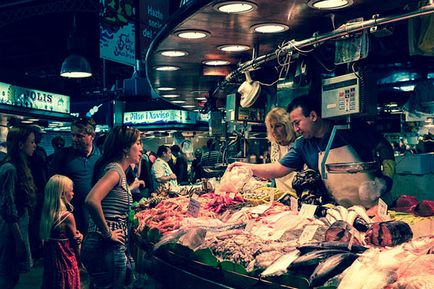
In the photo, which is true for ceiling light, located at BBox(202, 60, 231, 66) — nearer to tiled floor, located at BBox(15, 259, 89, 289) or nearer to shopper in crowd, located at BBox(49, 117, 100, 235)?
shopper in crowd, located at BBox(49, 117, 100, 235)

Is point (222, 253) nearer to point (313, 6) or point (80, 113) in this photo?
point (313, 6)

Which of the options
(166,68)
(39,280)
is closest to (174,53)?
(166,68)

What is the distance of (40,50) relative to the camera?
1778 cm

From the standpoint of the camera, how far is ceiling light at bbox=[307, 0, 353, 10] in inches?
154

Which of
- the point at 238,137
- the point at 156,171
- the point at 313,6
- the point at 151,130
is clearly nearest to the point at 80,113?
the point at 151,130

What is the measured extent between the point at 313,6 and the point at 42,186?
5.83 m

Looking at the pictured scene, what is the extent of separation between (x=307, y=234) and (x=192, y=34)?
2.54 m

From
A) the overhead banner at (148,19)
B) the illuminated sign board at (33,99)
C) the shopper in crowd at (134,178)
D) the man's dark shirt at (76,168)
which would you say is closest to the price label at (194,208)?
the shopper in crowd at (134,178)

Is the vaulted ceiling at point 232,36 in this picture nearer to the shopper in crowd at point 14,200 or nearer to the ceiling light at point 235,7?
the ceiling light at point 235,7

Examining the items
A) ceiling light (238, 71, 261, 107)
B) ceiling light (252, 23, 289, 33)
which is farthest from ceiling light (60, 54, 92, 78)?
ceiling light (252, 23, 289, 33)

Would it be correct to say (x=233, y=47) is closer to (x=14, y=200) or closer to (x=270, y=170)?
(x=270, y=170)

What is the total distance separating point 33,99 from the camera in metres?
12.0

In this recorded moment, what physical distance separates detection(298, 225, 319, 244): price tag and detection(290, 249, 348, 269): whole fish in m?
0.49

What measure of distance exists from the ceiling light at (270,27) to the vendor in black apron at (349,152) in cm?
74
